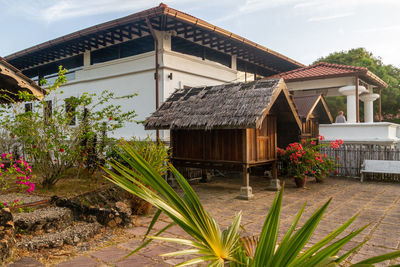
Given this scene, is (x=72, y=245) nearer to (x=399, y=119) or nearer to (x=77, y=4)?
(x=77, y=4)

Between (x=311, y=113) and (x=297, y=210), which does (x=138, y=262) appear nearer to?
(x=297, y=210)

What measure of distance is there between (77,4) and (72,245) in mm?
6917

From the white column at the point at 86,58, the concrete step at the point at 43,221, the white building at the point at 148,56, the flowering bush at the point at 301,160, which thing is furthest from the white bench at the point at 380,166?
the white column at the point at 86,58

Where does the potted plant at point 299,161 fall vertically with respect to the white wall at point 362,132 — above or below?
below

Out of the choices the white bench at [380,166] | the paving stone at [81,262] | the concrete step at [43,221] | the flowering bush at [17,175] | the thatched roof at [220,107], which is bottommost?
the paving stone at [81,262]

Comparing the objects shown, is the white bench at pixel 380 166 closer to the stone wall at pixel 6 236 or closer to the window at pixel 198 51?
the window at pixel 198 51

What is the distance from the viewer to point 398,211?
6395 mm

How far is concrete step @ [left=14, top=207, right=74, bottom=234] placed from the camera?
15.1 feet

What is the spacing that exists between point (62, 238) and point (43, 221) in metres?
0.58

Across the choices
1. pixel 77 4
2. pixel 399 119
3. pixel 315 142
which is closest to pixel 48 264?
pixel 77 4

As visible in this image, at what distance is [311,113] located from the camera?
11539mm

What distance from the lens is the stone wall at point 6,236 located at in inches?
145

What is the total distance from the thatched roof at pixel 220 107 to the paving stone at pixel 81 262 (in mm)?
4332

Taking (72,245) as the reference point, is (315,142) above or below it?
above
